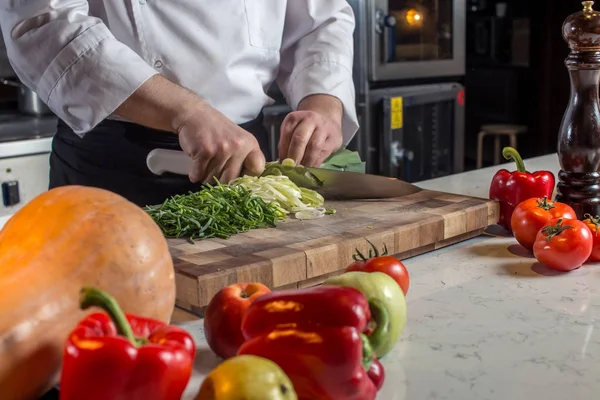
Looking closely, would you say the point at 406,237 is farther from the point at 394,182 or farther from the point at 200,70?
the point at 200,70

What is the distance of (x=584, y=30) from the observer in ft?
4.28

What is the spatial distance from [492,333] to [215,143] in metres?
0.71

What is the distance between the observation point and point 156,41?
171cm

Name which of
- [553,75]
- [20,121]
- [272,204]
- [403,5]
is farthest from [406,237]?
[553,75]

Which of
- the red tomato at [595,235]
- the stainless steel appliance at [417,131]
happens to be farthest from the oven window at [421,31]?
the red tomato at [595,235]

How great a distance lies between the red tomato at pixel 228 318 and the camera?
835mm

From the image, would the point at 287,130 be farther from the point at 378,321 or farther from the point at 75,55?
the point at 378,321

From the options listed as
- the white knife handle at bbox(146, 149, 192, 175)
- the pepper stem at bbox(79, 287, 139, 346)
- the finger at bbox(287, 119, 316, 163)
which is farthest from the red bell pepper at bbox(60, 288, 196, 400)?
the finger at bbox(287, 119, 316, 163)

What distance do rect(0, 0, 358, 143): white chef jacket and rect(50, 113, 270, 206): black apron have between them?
0.10m

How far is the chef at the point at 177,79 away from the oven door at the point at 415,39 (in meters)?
1.22

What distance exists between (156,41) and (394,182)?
632 millimetres

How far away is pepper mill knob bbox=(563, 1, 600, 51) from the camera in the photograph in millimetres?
1297

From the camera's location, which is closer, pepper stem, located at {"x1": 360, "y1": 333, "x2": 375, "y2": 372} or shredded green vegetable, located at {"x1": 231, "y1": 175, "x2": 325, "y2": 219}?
pepper stem, located at {"x1": 360, "y1": 333, "x2": 375, "y2": 372}

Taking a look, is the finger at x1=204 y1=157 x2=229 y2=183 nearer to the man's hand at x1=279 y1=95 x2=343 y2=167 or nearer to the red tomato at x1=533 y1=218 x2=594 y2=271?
the man's hand at x1=279 y1=95 x2=343 y2=167
